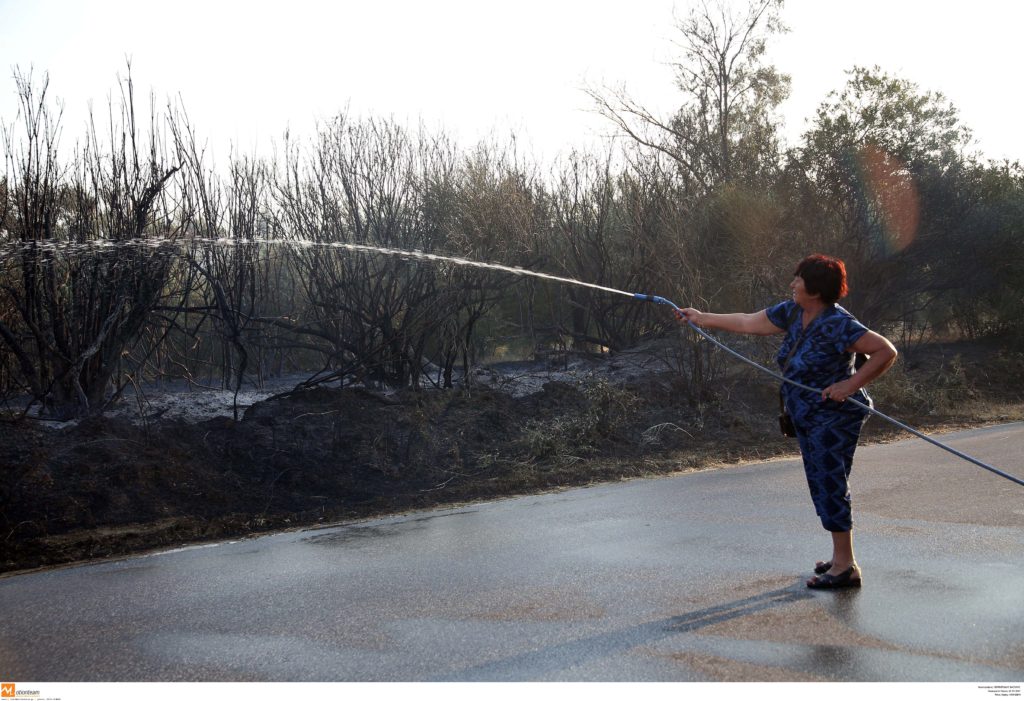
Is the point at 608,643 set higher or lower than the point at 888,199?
lower

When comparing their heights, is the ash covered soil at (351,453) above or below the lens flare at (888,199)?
below

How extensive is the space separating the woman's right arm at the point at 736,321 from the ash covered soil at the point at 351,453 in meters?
4.31

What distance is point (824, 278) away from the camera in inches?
226

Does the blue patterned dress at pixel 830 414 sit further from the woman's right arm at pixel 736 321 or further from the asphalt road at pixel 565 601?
the asphalt road at pixel 565 601

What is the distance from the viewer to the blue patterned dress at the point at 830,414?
5730 mm

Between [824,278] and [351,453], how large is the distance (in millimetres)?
6969

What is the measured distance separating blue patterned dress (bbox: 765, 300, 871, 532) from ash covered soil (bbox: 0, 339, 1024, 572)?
4920 millimetres

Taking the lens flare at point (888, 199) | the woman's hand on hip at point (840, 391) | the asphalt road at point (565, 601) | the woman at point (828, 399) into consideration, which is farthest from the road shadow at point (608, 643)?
the lens flare at point (888, 199)

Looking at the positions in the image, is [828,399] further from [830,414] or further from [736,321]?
[736,321]

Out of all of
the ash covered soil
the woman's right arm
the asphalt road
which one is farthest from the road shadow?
the ash covered soil

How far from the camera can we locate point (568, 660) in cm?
470

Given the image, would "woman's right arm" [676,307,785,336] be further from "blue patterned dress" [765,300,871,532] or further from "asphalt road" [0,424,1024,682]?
"asphalt road" [0,424,1024,682]

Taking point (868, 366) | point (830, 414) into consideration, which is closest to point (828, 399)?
point (830, 414)

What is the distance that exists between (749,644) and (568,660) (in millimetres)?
876
